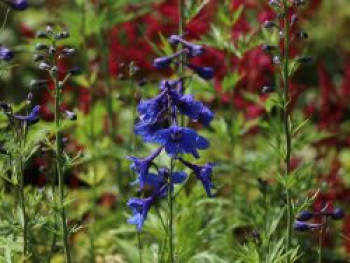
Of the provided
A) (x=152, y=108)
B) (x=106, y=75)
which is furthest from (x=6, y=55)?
(x=106, y=75)

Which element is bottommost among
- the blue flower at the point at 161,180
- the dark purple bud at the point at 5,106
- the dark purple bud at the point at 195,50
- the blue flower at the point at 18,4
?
the blue flower at the point at 161,180

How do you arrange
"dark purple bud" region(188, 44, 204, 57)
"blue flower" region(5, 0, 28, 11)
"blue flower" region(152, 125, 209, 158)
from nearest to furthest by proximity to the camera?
"blue flower" region(152, 125, 209, 158)
"dark purple bud" region(188, 44, 204, 57)
"blue flower" region(5, 0, 28, 11)

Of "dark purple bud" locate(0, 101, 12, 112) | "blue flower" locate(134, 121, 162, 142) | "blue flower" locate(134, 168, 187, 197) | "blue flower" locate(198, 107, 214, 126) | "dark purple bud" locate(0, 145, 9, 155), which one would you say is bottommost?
"blue flower" locate(134, 168, 187, 197)

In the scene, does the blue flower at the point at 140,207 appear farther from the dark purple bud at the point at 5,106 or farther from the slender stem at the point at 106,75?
the slender stem at the point at 106,75

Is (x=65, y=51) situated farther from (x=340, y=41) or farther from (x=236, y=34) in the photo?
(x=340, y=41)

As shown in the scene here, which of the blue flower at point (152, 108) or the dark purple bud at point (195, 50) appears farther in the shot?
the dark purple bud at point (195, 50)

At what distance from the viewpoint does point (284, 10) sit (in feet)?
11.4

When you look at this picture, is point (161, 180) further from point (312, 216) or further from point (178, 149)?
point (312, 216)

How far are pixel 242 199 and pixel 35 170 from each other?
8.97ft

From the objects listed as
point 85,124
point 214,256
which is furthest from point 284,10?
point 85,124

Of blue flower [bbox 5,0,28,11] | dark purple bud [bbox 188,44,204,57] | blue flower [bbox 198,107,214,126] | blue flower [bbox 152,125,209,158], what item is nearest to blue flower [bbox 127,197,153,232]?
blue flower [bbox 152,125,209,158]

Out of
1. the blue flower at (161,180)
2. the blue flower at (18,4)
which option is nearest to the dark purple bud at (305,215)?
the blue flower at (161,180)

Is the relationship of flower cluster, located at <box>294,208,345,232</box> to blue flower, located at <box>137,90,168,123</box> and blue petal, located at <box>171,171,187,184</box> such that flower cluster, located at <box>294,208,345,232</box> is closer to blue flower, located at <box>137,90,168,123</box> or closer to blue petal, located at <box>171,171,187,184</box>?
blue petal, located at <box>171,171,187,184</box>

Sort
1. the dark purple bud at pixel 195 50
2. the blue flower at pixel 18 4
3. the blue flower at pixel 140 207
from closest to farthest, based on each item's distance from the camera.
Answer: the blue flower at pixel 140 207, the dark purple bud at pixel 195 50, the blue flower at pixel 18 4
